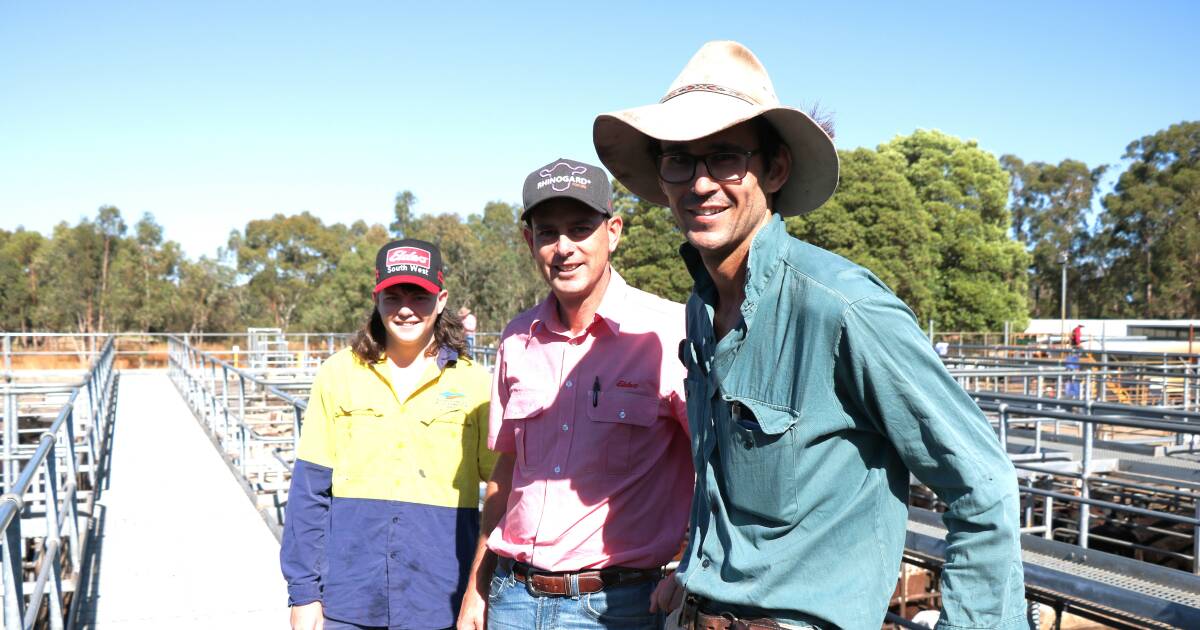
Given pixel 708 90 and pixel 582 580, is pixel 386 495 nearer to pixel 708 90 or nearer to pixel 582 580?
pixel 582 580

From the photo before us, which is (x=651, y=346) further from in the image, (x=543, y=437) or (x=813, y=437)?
(x=813, y=437)

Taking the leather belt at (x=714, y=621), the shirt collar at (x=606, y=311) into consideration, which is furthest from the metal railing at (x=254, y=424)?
the leather belt at (x=714, y=621)

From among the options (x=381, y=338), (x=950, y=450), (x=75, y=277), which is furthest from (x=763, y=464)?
(x=75, y=277)

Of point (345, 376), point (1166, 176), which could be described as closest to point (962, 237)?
point (1166, 176)

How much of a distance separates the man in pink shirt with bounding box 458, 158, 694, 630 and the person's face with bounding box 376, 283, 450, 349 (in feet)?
1.96

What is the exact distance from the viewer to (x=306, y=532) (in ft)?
9.34

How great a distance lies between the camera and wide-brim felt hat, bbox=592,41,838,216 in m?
1.71

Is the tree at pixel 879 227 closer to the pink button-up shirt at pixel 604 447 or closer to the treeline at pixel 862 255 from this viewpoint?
the treeline at pixel 862 255

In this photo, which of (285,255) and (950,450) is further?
(285,255)

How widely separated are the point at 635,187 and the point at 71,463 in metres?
5.10

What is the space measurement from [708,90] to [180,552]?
564 cm

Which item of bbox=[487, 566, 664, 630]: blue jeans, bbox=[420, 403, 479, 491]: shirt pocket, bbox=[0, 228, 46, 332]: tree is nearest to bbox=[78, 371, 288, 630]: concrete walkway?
bbox=[420, 403, 479, 491]: shirt pocket

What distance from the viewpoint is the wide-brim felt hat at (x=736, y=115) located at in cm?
Answer: 171

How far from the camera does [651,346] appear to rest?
244 centimetres
